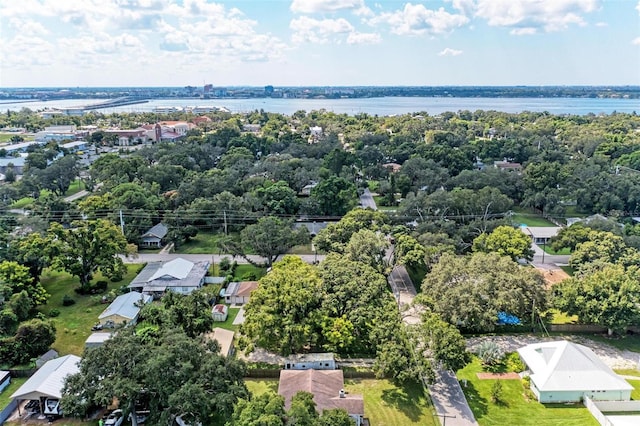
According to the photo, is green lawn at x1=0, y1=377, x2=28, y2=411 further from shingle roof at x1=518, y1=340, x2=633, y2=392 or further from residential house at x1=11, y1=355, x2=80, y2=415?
shingle roof at x1=518, y1=340, x2=633, y2=392

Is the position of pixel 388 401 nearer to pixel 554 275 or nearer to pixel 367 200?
pixel 554 275

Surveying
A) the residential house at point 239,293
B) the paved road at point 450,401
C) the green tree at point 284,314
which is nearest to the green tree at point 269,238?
the residential house at point 239,293

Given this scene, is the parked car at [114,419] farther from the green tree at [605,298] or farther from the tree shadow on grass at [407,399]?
the green tree at [605,298]

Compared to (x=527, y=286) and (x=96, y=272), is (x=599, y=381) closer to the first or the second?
(x=527, y=286)

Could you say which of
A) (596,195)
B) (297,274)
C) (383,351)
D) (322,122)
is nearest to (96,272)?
(297,274)

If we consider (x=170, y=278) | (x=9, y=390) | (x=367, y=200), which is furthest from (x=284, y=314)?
(x=367, y=200)
